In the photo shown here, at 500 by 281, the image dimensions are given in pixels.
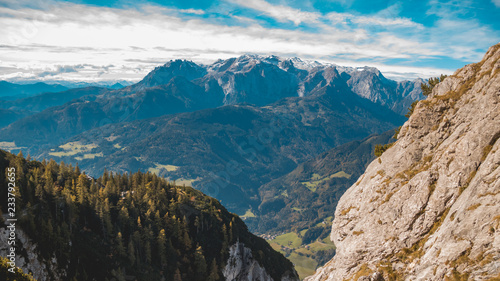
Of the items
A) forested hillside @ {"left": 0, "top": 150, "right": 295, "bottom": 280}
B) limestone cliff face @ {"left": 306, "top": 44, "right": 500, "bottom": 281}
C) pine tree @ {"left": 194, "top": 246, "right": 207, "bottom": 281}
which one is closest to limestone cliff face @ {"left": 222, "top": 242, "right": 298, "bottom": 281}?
forested hillside @ {"left": 0, "top": 150, "right": 295, "bottom": 280}

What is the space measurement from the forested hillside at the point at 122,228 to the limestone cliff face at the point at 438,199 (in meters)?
59.4

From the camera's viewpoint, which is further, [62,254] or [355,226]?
[62,254]

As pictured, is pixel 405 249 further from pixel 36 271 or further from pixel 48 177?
pixel 48 177

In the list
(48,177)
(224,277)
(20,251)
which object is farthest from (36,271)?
(224,277)

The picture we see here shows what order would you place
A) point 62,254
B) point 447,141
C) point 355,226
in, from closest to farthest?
point 447,141, point 355,226, point 62,254

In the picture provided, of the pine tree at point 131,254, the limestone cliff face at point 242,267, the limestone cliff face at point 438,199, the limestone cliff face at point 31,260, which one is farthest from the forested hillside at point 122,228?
the limestone cliff face at point 438,199

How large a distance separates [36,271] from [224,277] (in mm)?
60837

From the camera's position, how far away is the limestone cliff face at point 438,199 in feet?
104

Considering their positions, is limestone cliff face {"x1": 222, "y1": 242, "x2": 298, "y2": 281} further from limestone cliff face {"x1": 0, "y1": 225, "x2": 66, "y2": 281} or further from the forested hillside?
limestone cliff face {"x1": 0, "y1": 225, "x2": 66, "y2": 281}

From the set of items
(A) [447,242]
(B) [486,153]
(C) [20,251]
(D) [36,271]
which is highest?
(B) [486,153]

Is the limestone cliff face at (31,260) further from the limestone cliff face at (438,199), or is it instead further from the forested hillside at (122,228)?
the limestone cliff face at (438,199)

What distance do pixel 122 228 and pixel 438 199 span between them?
93647 mm

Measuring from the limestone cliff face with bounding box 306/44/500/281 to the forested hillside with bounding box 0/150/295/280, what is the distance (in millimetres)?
59389

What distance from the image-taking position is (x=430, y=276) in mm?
33969
